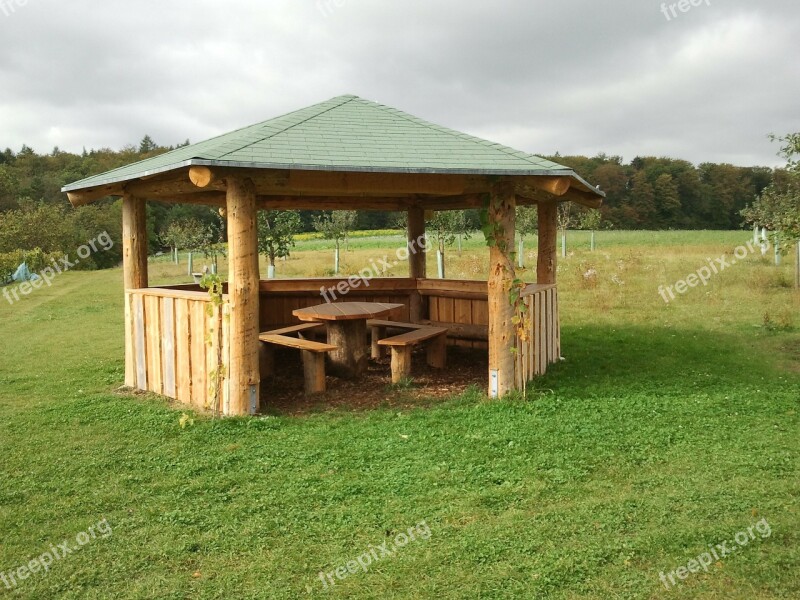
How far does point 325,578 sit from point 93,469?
2688 millimetres

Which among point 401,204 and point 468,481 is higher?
point 401,204

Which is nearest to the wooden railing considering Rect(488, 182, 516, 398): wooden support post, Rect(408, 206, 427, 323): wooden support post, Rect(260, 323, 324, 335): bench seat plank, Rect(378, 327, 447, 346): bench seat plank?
Rect(488, 182, 516, 398): wooden support post

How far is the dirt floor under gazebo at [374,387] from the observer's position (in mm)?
7012

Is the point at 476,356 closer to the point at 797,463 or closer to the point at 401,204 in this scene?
the point at 401,204

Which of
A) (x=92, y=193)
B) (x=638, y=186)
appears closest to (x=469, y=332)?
(x=92, y=193)

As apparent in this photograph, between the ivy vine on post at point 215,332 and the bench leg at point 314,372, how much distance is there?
1.28 m

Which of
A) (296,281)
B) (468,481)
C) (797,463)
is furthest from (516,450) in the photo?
(296,281)

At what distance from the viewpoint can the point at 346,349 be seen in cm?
839

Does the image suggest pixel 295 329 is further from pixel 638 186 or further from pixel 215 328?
pixel 638 186

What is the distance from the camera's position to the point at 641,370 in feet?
27.8

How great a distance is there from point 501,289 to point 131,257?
15.2 ft

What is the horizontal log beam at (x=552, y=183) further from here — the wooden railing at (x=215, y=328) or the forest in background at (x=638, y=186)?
the forest in background at (x=638, y=186)

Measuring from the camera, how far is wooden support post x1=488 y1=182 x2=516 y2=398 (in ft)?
22.6

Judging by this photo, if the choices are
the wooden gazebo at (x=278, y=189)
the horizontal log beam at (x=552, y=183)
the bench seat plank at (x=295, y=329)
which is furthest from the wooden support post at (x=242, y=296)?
the horizontal log beam at (x=552, y=183)
